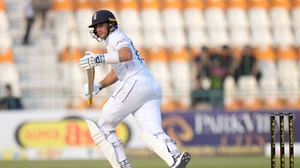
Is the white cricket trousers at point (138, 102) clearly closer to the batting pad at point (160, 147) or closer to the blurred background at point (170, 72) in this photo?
the batting pad at point (160, 147)

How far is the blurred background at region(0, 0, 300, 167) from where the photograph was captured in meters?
14.5

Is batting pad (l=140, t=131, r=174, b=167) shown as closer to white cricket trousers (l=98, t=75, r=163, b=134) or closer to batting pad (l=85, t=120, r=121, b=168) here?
white cricket trousers (l=98, t=75, r=163, b=134)

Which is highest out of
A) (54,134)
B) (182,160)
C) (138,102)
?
(138,102)

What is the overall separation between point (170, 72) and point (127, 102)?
28.4 ft

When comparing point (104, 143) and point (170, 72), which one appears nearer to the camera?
point (104, 143)

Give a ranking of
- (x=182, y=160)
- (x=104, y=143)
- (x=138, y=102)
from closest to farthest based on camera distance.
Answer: (x=182, y=160)
(x=138, y=102)
(x=104, y=143)

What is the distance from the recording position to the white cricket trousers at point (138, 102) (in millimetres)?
7732

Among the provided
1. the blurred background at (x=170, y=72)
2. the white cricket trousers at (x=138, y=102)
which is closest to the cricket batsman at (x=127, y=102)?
the white cricket trousers at (x=138, y=102)

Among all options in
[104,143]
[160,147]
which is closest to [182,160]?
[160,147]

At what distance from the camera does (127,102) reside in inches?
307

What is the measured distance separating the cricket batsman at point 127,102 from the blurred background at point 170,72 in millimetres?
6401

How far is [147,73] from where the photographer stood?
793 cm

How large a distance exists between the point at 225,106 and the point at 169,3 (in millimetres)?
3483

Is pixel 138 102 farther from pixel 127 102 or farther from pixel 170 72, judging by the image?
pixel 170 72
